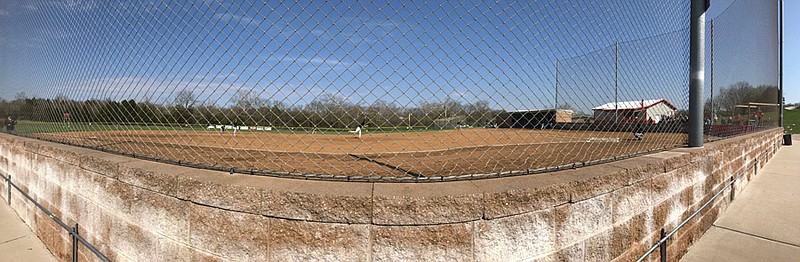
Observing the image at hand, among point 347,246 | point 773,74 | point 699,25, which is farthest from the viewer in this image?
point 773,74

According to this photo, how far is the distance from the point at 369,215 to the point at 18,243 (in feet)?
14.9

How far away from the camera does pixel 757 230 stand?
3.55m

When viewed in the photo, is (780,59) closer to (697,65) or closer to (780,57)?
(780,57)

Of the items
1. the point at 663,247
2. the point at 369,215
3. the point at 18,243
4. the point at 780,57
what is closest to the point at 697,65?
the point at 663,247

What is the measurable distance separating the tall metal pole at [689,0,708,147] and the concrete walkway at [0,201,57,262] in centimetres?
670

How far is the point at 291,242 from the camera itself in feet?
5.10

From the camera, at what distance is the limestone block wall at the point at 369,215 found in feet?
4.98

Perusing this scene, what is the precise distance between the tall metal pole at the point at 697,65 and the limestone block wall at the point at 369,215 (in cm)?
136

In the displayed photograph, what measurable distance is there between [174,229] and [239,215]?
0.54 meters

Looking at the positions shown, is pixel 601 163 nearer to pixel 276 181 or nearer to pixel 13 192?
pixel 276 181

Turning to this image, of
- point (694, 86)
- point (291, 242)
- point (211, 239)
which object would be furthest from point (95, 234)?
point (694, 86)

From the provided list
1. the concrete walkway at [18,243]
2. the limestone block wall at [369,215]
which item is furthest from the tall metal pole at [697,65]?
the concrete walkway at [18,243]

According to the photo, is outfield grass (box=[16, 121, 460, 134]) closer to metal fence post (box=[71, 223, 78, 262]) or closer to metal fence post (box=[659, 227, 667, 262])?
metal fence post (box=[71, 223, 78, 262])

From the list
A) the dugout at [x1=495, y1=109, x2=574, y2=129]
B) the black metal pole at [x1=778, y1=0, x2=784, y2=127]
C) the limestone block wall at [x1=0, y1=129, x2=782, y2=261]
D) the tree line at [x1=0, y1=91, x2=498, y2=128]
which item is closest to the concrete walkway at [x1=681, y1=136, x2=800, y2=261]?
the limestone block wall at [x1=0, y1=129, x2=782, y2=261]
